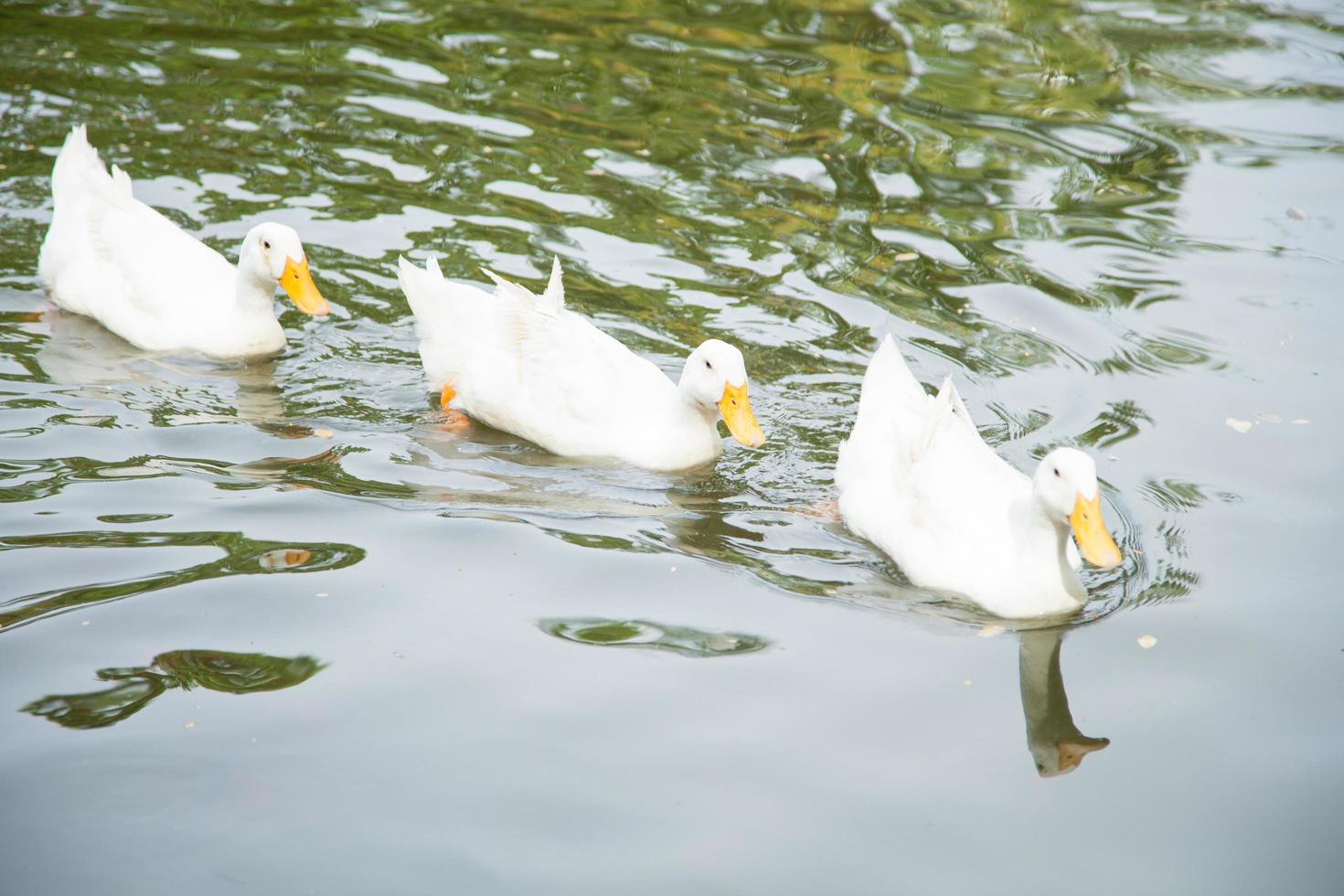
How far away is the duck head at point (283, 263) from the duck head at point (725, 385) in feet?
7.68

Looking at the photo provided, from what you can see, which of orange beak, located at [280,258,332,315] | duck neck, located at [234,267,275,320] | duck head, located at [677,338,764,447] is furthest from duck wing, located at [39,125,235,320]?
duck head, located at [677,338,764,447]

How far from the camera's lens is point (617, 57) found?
11.8m

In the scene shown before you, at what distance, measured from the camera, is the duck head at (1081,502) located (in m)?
5.02

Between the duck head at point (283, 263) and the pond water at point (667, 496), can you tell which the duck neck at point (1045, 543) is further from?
the duck head at point (283, 263)

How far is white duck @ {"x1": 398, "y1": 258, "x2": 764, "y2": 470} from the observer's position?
6.36 meters

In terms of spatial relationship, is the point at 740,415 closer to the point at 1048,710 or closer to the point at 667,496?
the point at 667,496

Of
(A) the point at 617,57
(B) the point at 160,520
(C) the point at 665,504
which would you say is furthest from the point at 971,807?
(A) the point at 617,57

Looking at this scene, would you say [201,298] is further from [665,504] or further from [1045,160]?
[1045,160]

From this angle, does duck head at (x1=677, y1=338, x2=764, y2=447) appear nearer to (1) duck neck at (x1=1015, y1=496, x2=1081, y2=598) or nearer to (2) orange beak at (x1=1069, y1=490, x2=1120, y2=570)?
(1) duck neck at (x1=1015, y1=496, x2=1081, y2=598)

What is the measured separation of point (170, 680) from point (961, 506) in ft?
10.7

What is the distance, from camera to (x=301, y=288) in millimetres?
7352

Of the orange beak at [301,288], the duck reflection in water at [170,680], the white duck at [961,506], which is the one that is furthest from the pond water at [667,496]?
the orange beak at [301,288]

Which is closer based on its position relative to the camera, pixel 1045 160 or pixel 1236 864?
pixel 1236 864

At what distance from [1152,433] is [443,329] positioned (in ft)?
12.7
